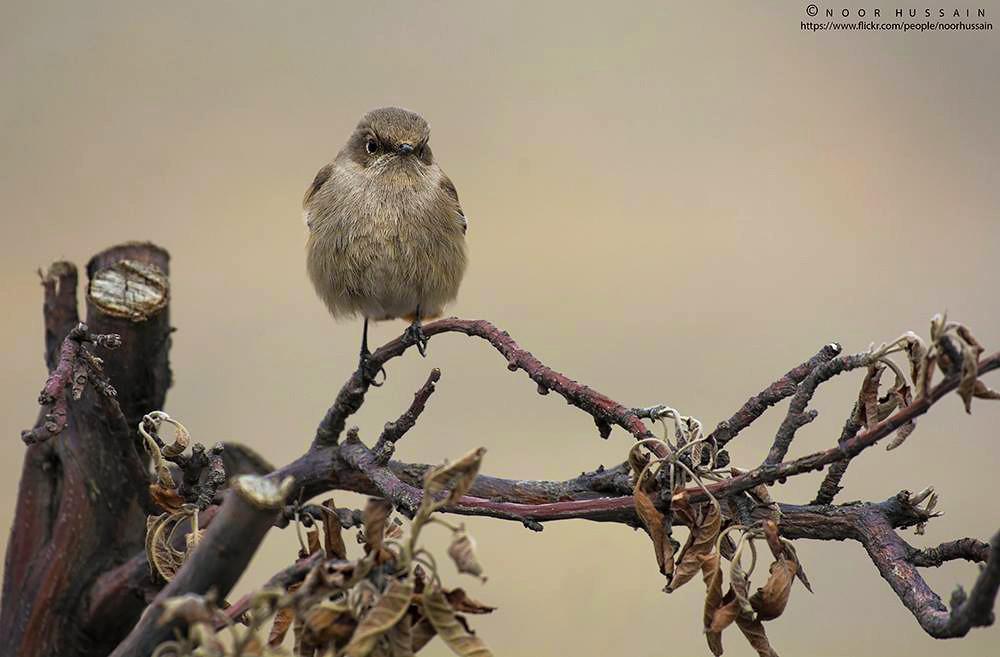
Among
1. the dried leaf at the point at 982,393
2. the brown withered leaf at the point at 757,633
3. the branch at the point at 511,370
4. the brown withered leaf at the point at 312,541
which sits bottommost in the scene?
the brown withered leaf at the point at 757,633

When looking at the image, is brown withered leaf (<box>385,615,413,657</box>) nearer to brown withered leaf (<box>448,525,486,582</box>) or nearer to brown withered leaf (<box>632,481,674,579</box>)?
brown withered leaf (<box>448,525,486,582</box>)

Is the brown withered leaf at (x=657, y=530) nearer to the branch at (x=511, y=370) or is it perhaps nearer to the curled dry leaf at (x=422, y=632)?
the branch at (x=511, y=370)

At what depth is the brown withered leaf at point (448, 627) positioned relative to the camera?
1.21 metres

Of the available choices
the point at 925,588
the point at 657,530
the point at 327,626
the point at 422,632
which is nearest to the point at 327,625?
the point at 327,626

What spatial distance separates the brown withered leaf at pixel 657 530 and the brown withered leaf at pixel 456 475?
1.35 feet

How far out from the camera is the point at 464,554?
3.67ft

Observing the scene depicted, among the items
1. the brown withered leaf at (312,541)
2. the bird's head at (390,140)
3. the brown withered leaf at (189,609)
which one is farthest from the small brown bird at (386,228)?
the brown withered leaf at (189,609)

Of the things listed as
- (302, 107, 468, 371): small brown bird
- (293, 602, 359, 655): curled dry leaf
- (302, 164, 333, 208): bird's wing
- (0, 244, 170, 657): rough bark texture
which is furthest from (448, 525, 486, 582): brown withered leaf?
(302, 164, 333, 208): bird's wing

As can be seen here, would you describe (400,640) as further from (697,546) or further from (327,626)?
(697,546)

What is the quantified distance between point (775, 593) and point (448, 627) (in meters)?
0.47

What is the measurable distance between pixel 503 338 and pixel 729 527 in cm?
55

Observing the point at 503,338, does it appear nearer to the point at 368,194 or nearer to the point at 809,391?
the point at 809,391

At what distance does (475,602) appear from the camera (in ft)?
4.09

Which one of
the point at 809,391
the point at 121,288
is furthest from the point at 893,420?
the point at 121,288
